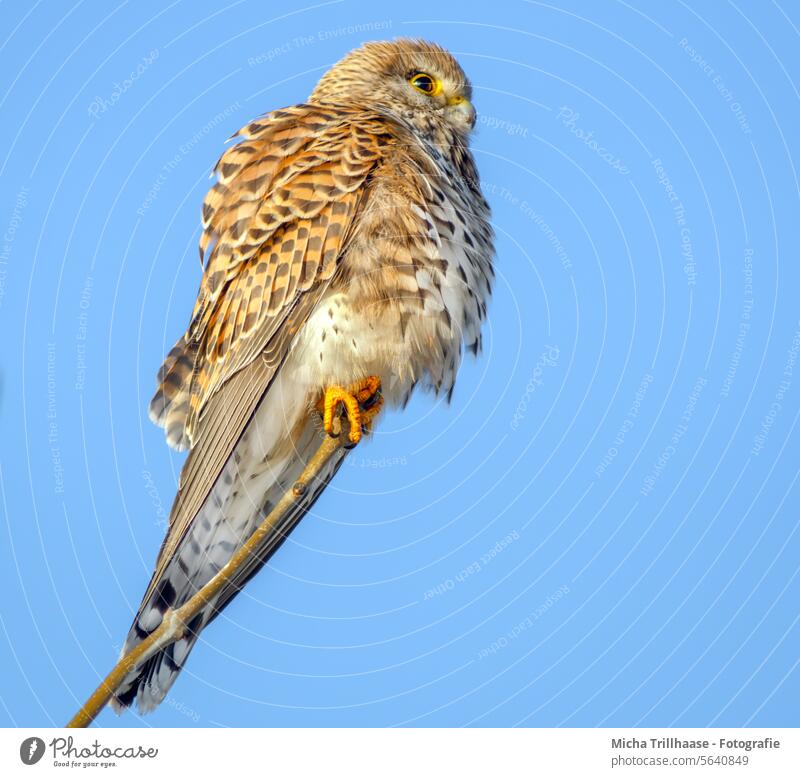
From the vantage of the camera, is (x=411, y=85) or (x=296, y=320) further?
(x=411, y=85)

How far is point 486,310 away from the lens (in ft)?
19.0

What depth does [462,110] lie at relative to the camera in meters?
6.45

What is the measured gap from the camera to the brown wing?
514 centimetres

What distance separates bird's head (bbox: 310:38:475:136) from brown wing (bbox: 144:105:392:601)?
2.09 feet

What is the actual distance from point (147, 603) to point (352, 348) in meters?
1.33

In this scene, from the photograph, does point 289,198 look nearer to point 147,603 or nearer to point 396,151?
point 396,151

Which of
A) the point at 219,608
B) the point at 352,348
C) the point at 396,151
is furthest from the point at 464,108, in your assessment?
the point at 219,608

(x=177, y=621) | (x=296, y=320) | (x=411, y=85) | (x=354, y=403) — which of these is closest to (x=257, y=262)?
(x=296, y=320)

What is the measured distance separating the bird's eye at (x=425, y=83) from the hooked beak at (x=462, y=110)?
0.10 m

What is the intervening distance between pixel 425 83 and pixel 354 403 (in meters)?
2.19

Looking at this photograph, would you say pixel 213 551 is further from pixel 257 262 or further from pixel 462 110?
pixel 462 110

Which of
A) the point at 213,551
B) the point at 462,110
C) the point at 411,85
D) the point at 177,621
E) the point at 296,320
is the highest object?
the point at 411,85

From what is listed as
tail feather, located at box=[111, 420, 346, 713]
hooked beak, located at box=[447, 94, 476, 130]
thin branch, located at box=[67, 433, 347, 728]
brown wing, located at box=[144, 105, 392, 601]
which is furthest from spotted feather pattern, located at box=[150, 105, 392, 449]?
thin branch, located at box=[67, 433, 347, 728]

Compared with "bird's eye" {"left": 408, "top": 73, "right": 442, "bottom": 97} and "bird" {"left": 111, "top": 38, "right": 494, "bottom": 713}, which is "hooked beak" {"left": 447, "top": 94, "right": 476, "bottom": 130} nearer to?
"bird's eye" {"left": 408, "top": 73, "right": 442, "bottom": 97}
